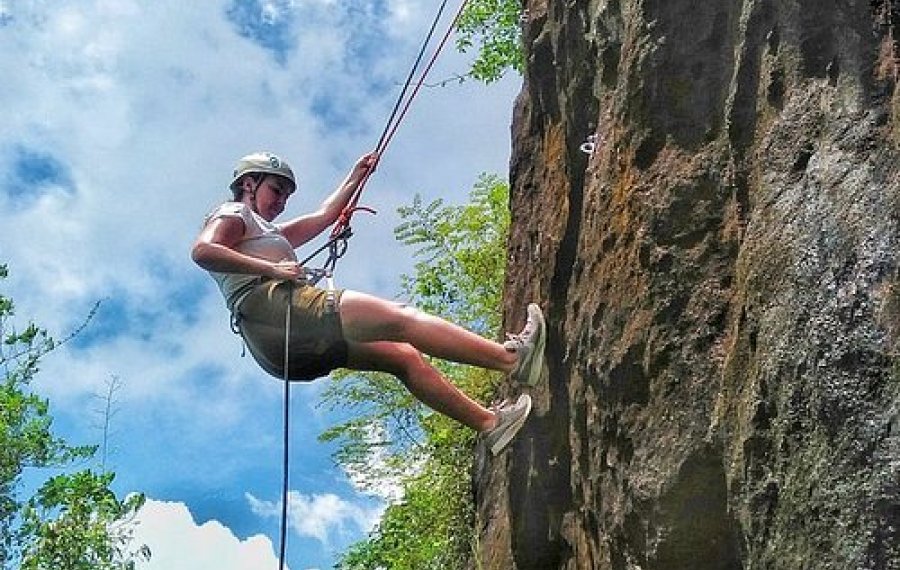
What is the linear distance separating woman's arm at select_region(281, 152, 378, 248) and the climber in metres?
0.58

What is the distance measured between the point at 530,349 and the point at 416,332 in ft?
1.69

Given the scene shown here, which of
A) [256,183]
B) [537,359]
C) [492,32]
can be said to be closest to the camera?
[537,359]

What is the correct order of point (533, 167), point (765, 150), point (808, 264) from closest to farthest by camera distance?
1. point (808, 264)
2. point (765, 150)
3. point (533, 167)

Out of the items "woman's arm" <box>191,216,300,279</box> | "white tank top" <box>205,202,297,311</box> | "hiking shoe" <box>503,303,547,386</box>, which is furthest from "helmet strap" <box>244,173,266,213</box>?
"hiking shoe" <box>503,303,547,386</box>

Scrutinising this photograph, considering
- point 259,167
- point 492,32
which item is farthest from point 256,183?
point 492,32

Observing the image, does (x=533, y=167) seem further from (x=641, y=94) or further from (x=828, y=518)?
(x=828, y=518)

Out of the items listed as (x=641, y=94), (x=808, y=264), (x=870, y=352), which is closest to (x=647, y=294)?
(x=641, y=94)

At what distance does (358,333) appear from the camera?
552cm

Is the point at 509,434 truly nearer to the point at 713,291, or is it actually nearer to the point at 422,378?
the point at 422,378

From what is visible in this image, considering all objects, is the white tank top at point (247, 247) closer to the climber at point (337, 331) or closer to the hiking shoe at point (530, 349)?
the climber at point (337, 331)

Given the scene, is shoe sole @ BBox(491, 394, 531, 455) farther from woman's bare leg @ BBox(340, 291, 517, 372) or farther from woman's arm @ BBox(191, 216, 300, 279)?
woman's arm @ BBox(191, 216, 300, 279)

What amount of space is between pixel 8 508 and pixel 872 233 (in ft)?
61.2

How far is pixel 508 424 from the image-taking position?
5586 millimetres

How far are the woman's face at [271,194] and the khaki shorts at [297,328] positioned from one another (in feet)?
2.24
